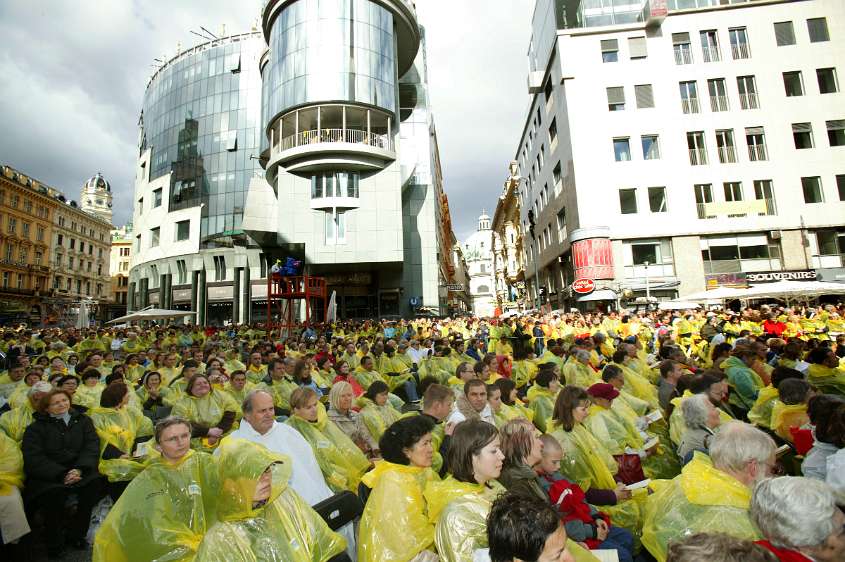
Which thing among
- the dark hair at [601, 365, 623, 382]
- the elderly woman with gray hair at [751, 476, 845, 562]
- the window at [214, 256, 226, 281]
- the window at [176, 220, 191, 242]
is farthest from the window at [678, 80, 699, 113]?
the window at [176, 220, 191, 242]

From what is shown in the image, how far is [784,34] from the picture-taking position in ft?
99.9

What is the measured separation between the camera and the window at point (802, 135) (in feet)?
96.2

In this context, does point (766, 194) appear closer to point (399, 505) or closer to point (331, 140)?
point (331, 140)

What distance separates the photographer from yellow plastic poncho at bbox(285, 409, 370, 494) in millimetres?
4074

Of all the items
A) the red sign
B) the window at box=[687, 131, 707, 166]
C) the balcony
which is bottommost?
the red sign

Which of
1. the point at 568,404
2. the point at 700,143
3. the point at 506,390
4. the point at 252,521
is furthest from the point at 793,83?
the point at 252,521

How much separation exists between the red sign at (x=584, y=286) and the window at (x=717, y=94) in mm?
16024

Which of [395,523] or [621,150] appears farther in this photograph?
[621,150]

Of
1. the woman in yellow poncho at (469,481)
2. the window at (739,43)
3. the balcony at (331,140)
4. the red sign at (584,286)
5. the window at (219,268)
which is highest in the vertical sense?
the window at (739,43)

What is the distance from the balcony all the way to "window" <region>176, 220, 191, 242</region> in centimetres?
2022

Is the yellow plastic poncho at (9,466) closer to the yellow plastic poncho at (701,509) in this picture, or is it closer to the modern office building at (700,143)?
the yellow plastic poncho at (701,509)

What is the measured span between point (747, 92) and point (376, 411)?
3757cm

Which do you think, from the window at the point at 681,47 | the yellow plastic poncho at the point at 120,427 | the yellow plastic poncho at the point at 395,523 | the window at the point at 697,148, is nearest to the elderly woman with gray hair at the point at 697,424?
the yellow plastic poncho at the point at 395,523

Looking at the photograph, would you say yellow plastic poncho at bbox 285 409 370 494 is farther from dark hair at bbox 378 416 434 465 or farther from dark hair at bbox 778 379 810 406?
dark hair at bbox 778 379 810 406
